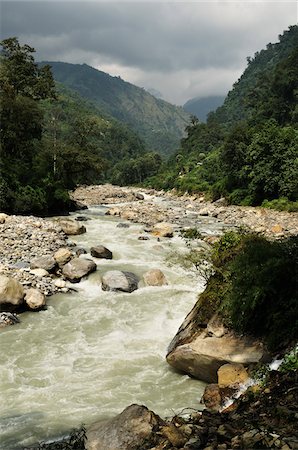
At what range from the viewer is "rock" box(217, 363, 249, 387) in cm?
718

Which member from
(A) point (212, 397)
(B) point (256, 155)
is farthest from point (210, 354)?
(B) point (256, 155)

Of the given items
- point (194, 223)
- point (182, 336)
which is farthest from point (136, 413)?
point (194, 223)

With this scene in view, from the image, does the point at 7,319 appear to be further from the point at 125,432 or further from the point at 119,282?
the point at 125,432

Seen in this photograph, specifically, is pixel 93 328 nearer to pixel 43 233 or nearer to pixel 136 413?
pixel 136 413

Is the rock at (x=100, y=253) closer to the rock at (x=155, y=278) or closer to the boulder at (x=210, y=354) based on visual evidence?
the rock at (x=155, y=278)

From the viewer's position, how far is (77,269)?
16.1 m

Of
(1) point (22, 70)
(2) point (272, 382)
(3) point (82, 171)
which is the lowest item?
(2) point (272, 382)

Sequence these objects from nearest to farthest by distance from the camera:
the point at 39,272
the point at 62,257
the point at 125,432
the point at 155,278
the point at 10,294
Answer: the point at 125,432
the point at 10,294
the point at 155,278
the point at 39,272
the point at 62,257

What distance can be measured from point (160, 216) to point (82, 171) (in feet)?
32.9

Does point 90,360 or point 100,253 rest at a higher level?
point 100,253

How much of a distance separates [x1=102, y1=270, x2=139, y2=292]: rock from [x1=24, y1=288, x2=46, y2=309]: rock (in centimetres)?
260

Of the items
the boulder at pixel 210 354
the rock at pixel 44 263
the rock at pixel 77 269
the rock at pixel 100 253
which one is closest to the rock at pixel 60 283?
the rock at pixel 77 269

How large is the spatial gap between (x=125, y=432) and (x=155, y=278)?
9.70 m

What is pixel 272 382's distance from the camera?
6344 millimetres
